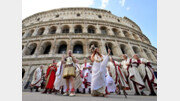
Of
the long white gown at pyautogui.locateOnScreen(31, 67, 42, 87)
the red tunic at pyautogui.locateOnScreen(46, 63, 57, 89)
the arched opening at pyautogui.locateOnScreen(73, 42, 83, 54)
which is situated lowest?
the long white gown at pyautogui.locateOnScreen(31, 67, 42, 87)

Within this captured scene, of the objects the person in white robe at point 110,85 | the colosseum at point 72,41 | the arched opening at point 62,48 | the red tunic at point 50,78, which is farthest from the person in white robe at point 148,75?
the arched opening at point 62,48

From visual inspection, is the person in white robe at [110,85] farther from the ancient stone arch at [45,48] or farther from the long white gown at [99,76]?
the ancient stone arch at [45,48]

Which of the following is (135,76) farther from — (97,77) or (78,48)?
(78,48)

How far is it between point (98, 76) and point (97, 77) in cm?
5

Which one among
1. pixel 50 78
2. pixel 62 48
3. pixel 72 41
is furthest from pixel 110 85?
pixel 62 48

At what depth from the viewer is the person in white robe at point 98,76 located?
328 cm

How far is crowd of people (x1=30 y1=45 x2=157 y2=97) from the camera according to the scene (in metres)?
3.42

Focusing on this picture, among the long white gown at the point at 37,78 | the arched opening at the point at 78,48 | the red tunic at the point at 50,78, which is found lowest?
the long white gown at the point at 37,78

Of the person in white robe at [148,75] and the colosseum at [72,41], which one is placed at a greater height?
the colosseum at [72,41]

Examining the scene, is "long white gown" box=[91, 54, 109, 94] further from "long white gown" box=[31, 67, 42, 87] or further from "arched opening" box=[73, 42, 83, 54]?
"arched opening" box=[73, 42, 83, 54]

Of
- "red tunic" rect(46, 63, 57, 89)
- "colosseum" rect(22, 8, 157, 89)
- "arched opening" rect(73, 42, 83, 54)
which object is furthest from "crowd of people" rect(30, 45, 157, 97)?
"arched opening" rect(73, 42, 83, 54)

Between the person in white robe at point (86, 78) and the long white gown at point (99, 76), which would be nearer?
the long white gown at point (99, 76)

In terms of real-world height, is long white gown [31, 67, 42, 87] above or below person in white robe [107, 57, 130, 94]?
below

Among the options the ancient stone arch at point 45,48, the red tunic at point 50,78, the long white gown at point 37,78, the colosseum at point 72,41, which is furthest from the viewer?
the ancient stone arch at point 45,48
